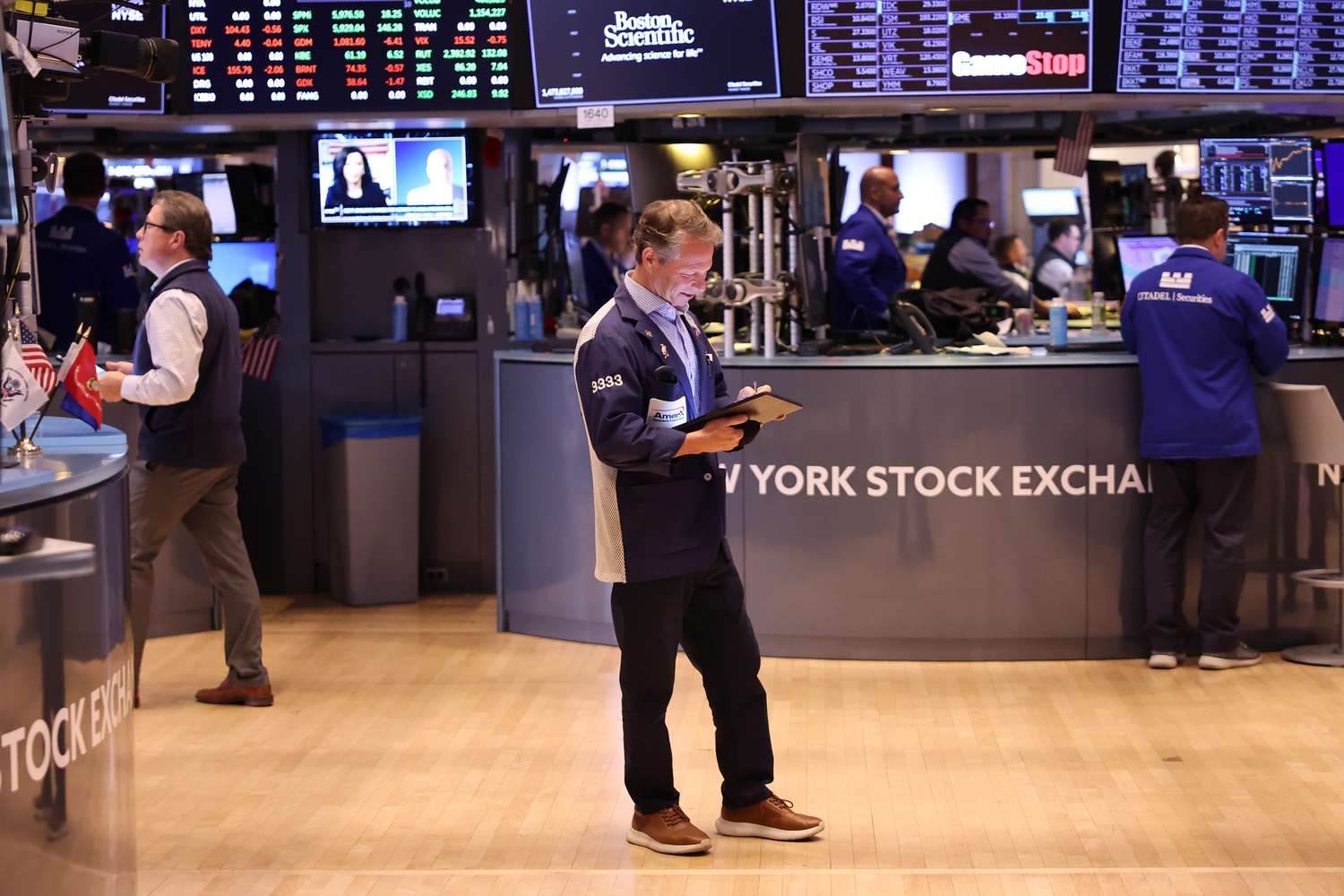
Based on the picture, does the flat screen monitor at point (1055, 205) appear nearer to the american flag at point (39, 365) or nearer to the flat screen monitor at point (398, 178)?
the flat screen monitor at point (398, 178)

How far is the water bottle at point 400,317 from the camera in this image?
7.95m

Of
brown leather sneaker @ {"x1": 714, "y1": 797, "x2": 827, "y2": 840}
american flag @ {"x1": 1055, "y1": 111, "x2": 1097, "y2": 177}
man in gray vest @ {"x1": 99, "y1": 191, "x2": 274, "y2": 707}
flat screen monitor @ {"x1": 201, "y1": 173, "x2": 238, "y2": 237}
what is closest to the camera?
brown leather sneaker @ {"x1": 714, "y1": 797, "x2": 827, "y2": 840}

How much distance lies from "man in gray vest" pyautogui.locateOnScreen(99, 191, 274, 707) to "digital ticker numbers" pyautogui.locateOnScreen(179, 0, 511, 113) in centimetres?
181

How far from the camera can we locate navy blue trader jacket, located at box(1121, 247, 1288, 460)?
→ 615 centimetres

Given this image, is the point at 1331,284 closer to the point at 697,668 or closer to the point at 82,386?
the point at 697,668

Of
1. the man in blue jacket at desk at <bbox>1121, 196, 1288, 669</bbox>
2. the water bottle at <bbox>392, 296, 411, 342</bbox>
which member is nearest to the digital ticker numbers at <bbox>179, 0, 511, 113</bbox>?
the water bottle at <bbox>392, 296, 411, 342</bbox>

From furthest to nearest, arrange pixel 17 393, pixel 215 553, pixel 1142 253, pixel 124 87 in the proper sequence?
pixel 1142 253 < pixel 124 87 < pixel 215 553 < pixel 17 393

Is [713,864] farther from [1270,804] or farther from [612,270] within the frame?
[612,270]

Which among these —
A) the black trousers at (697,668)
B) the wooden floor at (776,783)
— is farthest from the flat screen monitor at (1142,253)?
the black trousers at (697,668)

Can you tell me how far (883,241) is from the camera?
26.5ft

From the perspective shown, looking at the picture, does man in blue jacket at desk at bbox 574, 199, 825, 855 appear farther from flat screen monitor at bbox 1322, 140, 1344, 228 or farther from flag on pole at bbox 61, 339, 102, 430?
flat screen monitor at bbox 1322, 140, 1344, 228

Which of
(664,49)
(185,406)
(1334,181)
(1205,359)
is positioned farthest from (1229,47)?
(185,406)

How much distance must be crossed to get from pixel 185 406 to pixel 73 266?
2.32m

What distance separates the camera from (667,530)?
4.18 meters
